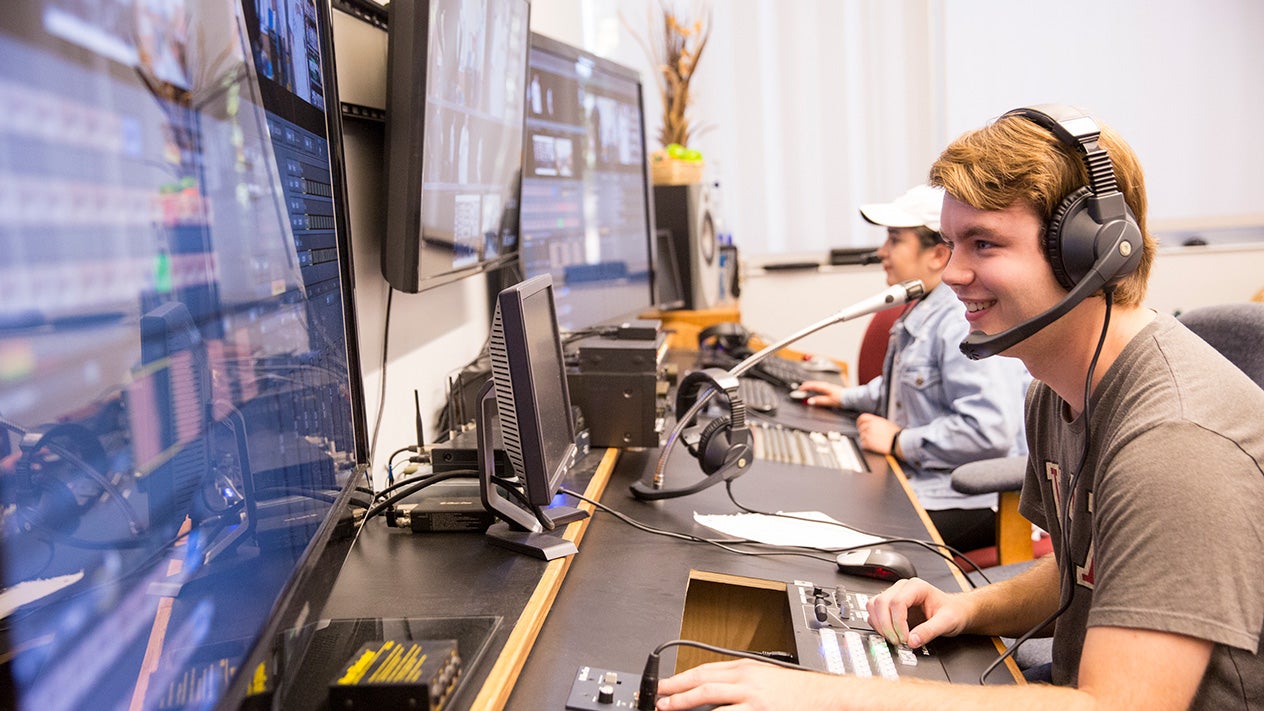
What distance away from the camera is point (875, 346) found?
327 cm

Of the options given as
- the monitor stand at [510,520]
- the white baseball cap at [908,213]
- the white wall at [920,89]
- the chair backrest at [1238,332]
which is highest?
the white wall at [920,89]

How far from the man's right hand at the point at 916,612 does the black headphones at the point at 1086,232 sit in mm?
358

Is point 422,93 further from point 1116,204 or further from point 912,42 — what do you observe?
point 912,42

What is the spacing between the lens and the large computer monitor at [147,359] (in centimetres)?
40

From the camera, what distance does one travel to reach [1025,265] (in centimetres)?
113

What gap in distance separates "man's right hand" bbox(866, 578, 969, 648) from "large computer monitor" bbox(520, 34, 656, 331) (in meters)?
1.09

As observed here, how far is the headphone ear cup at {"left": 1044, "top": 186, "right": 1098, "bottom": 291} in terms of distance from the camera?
1.06 m

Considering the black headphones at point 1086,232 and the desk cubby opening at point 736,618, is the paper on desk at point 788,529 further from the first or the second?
the black headphones at point 1086,232

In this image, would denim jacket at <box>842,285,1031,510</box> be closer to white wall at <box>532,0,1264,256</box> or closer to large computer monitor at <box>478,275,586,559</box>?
large computer monitor at <box>478,275,586,559</box>

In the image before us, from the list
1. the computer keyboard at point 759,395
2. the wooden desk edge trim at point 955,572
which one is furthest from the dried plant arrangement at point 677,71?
the wooden desk edge trim at point 955,572

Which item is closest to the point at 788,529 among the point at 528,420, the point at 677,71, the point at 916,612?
the point at 916,612

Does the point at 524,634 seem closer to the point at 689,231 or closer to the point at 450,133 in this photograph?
the point at 450,133

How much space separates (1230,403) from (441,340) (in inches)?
58.9

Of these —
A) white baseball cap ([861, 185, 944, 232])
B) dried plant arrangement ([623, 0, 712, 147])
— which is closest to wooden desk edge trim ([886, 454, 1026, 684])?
white baseball cap ([861, 185, 944, 232])
